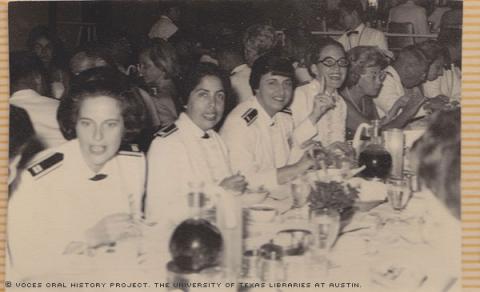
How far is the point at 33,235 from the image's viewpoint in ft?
7.02

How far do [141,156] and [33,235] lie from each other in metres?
0.39

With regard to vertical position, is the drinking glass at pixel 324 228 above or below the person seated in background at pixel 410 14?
below

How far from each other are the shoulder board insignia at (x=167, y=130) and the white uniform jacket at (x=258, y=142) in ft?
0.46

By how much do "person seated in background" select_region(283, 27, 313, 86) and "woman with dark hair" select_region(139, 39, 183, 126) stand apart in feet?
1.10

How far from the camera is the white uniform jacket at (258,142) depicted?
2.18 meters

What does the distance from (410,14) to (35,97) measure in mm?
1129

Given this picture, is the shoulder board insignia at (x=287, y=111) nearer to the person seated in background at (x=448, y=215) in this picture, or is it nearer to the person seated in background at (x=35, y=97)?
the person seated in background at (x=448, y=215)

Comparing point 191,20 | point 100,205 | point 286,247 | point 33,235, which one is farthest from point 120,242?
point 191,20

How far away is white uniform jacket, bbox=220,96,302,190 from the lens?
7.14ft

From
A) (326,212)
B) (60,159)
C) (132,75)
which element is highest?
(132,75)

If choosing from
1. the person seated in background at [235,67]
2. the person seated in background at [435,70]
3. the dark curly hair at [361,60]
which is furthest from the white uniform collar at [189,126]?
the person seated in background at [435,70]

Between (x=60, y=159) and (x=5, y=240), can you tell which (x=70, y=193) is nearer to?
(x=60, y=159)

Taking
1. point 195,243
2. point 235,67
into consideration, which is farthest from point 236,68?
point 195,243

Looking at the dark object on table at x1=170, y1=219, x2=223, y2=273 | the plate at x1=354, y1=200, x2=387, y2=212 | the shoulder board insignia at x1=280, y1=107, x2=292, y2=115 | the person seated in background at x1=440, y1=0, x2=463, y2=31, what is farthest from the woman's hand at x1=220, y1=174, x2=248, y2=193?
the person seated in background at x1=440, y1=0, x2=463, y2=31
